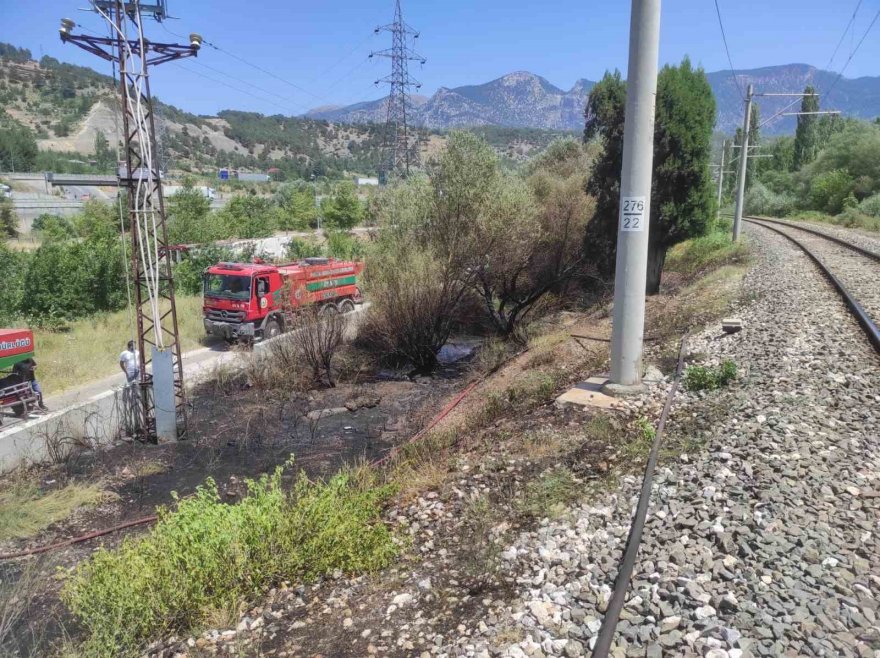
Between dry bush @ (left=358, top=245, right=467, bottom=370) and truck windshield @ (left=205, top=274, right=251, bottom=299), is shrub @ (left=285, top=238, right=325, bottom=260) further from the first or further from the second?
dry bush @ (left=358, top=245, right=467, bottom=370)

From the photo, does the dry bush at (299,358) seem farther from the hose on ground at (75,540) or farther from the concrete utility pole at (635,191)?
the concrete utility pole at (635,191)

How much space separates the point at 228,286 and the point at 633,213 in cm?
1601

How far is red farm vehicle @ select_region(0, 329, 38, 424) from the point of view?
1234 centimetres

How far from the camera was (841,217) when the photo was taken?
37.6 m

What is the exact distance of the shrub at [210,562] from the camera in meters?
4.77

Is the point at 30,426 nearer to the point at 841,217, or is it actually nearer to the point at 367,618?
the point at 367,618

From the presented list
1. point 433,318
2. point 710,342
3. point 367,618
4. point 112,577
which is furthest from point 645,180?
point 433,318

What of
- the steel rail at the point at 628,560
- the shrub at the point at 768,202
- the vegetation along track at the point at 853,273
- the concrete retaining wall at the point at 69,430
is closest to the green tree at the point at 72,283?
the concrete retaining wall at the point at 69,430

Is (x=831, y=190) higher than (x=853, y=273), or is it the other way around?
(x=831, y=190)

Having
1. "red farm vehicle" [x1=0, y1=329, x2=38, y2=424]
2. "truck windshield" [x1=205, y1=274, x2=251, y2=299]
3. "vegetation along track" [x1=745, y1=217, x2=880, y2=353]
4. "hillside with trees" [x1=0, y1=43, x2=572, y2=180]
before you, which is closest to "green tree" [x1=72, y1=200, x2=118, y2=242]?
"truck windshield" [x1=205, y1=274, x2=251, y2=299]

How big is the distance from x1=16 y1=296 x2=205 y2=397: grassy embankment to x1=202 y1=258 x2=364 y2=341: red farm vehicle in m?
1.97

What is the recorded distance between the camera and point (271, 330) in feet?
68.9

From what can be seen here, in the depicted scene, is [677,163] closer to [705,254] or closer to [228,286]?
[705,254]

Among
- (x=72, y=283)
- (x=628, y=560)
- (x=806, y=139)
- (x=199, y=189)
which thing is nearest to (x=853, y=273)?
(x=628, y=560)
